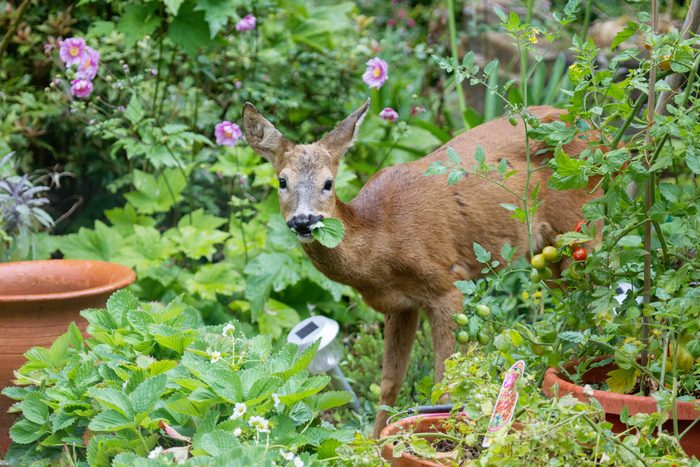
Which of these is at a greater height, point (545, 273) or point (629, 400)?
point (545, 273)

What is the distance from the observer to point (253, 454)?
259cm

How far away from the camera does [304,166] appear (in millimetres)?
4473

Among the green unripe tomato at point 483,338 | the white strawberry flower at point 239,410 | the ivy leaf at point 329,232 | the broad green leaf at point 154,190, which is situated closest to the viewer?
the white strawberry flower at point 239,410

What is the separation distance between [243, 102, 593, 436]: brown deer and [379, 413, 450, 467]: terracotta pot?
4.64ft

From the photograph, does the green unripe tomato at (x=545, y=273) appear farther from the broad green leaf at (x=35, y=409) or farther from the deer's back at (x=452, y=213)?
the broad green leaf at (x=35, y=409)

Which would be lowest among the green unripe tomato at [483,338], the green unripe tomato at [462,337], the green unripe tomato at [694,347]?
the green unripe tomato at [483,338]

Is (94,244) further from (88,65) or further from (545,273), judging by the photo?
(545,273)

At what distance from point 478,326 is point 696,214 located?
0.75 meters

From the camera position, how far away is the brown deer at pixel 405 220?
4.50 metres

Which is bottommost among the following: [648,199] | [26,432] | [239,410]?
[26,432]

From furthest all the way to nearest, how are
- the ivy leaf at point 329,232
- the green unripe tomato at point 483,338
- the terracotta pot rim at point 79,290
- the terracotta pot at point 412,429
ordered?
the terracotta pot rim at point 79,290 < the ivy leaf at point 329,232 < the green unripe tomato at point 483,338 < the terracotta pot at point 412,429

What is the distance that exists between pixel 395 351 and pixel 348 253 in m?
0.64

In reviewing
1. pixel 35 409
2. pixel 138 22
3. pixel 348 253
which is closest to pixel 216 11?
pixel 138 22

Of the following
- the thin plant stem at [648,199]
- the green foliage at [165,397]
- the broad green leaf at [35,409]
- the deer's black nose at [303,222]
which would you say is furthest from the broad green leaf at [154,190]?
the thin plant stem at [648,199]
